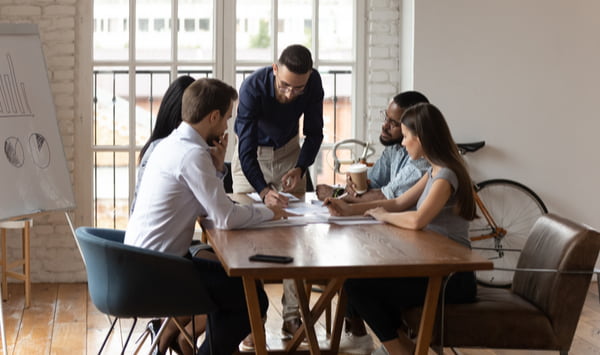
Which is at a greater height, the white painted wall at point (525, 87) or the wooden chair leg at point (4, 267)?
the white painted wall at point (525, 87)

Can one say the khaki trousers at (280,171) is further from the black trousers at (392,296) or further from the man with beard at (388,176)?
the black trousers at (392,296)

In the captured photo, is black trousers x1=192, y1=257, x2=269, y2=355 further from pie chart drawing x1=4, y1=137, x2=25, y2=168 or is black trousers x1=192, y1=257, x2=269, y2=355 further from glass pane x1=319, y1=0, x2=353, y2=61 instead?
glass pane x1=319, y1=0, x2=353, y2=61

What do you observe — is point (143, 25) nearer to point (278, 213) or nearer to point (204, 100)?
point (204, 100)

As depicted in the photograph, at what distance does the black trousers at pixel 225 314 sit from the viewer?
2830 mm

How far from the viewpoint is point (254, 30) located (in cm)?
558

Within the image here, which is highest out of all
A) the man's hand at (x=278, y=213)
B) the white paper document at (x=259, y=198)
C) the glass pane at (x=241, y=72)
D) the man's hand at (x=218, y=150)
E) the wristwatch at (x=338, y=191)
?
the glass pane at (x=241, y=72)

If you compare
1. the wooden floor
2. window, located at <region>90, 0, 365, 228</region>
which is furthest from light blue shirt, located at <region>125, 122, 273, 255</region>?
window, located at <region>90, 0, 365, 228</region>

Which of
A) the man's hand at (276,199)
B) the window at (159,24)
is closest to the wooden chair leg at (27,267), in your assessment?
the window at (159,24)

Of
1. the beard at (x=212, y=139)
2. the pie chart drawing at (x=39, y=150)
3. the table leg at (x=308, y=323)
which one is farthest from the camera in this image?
the pie chart drawing at (x=39, y=150)

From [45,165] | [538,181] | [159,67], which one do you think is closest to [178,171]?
[45,165]

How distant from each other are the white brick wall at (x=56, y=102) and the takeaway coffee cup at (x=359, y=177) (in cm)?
247

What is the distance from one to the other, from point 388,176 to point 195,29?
2110 mm

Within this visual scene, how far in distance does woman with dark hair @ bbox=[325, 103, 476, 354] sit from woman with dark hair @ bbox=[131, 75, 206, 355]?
77 centimetres

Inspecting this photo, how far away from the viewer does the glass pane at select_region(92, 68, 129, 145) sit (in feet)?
18.2
